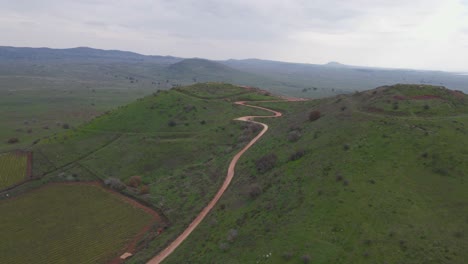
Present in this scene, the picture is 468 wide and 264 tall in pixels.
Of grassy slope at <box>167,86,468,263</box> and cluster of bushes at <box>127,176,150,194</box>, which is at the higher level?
grassy slope at <box>167,86,468,263</box>

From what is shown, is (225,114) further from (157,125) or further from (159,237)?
(159,237)

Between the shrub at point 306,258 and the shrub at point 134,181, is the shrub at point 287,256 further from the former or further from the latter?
the shrub at point 134,181

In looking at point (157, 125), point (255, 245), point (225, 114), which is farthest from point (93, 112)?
point (255, 245)

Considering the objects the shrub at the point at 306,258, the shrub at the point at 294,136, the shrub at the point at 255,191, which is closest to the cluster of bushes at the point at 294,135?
the shrub at the point at 294,136

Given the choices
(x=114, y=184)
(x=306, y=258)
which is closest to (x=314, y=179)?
(x=306, y=258)

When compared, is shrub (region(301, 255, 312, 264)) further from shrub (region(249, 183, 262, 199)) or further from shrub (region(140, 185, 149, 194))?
shrub (region(140, 185, 149, 194))

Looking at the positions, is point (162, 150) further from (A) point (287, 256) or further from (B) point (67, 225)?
(A) point (287, 256)

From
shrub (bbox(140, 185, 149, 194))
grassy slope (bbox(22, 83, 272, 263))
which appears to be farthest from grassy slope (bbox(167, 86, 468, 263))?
shrub (bbox(140, 185, 149, 194))
